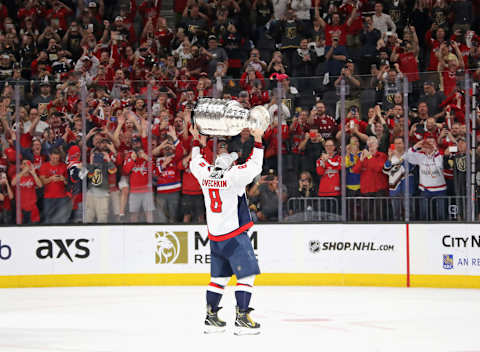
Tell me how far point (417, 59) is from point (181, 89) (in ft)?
14.7

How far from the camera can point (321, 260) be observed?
36.5ft

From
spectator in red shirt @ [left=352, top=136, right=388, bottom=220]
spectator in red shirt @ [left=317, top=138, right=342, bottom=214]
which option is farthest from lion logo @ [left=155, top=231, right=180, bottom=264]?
spectator in red shirt @ [left=352, top=136, right=388, bottom=220]

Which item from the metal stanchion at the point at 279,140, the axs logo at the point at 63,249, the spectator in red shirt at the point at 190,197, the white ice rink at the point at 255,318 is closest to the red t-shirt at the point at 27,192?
the axs logo at the point at 63,249

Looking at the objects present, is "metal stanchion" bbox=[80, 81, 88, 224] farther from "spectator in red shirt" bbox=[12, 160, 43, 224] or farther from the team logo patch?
the team logo patch

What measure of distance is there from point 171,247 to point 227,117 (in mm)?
4793

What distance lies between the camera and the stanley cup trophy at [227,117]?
269 inches

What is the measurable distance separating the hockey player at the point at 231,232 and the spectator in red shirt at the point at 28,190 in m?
4.65

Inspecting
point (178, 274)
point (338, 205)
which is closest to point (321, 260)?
point (338, 205)

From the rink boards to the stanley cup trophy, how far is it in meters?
4.41

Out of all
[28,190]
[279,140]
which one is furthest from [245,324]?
[28,190]

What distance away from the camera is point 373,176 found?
10.8m

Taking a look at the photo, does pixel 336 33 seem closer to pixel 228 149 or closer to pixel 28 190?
pixel 228 149

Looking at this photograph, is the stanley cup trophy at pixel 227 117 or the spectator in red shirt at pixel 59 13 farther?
the spectator in red shirt at pixel 59 13

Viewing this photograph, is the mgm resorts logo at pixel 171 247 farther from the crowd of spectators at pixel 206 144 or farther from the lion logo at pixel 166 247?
the crowd of spectators at pixel 206 144
